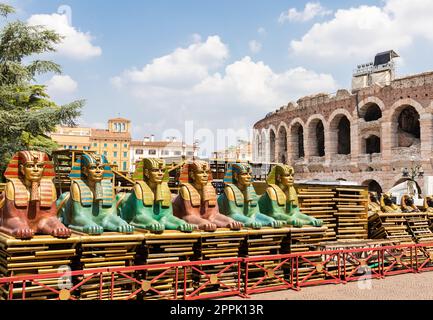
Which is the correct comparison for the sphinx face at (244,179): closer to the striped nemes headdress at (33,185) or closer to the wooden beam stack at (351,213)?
the wooden beam stack at (351,213)

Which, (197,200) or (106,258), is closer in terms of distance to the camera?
(106,258)

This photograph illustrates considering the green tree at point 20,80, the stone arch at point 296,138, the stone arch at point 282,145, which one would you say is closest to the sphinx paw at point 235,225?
the green tree at point 20,80

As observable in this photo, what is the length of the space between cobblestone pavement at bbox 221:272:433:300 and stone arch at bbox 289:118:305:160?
93.9ft

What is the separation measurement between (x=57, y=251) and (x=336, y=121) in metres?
30.4

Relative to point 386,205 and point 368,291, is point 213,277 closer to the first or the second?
point 368,291

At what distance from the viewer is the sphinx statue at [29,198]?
712 cm

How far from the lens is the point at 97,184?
7.95 m

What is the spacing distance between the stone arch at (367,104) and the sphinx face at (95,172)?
26742mm

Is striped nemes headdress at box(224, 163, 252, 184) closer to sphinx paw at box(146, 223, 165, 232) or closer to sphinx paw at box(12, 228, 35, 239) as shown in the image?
sphinx paw at box(146, 223, 165, 232)

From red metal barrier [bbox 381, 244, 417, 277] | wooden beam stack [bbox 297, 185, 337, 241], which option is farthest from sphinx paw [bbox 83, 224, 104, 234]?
red metal barrier [bbox 381, 244, 417, 277]

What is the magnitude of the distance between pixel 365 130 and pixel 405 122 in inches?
112

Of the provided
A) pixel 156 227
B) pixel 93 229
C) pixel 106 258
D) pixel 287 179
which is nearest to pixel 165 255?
pixel 156 227
